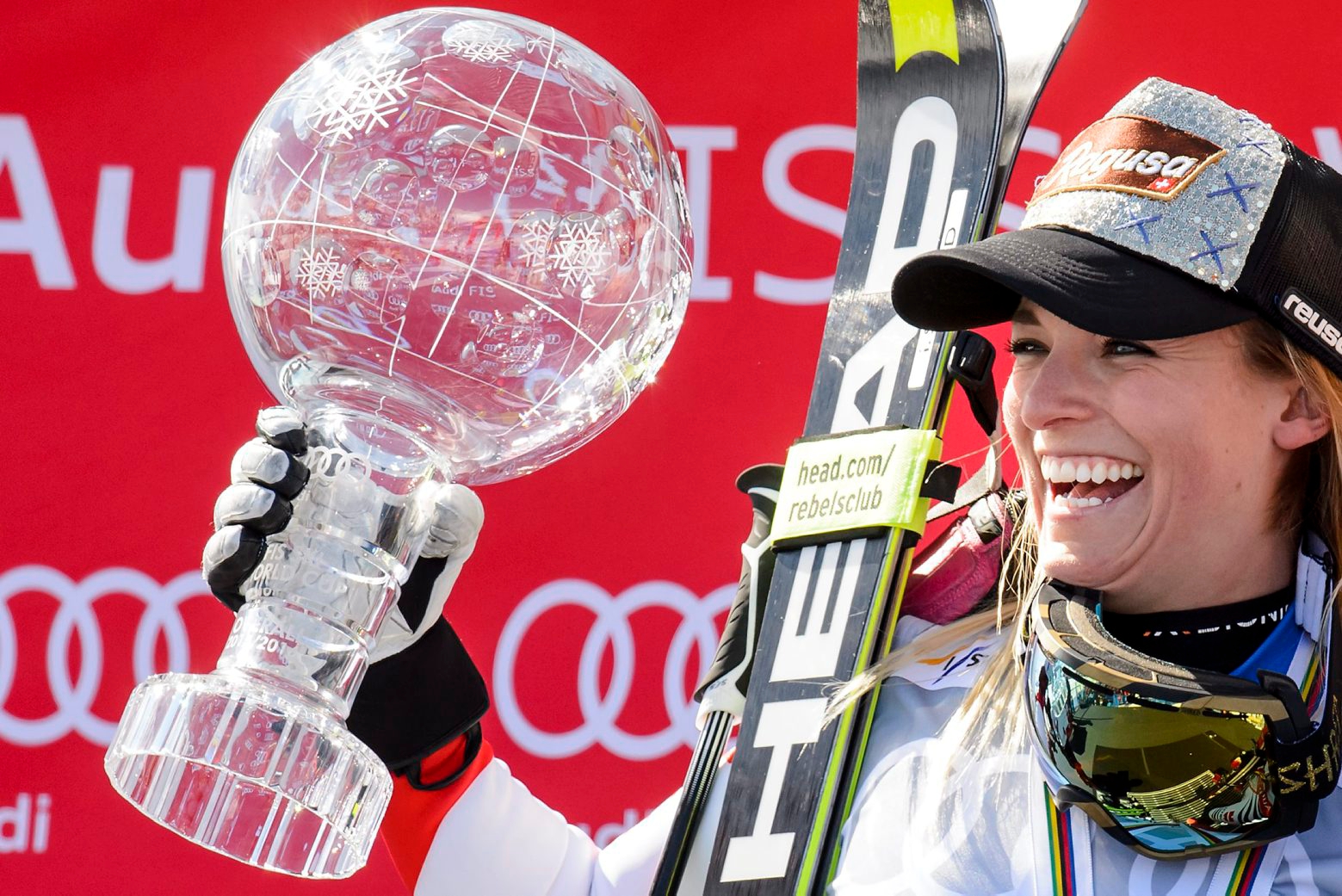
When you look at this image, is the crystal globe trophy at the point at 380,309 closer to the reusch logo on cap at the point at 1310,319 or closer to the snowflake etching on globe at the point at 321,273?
the snowflake etching on globe at the point at 321,273

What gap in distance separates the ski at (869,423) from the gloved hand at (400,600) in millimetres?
276

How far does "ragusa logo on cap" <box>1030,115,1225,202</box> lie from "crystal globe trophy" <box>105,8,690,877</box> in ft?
1.03

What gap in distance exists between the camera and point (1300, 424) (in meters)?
1.08

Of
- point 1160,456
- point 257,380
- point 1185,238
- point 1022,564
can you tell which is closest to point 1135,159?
point 1185,238

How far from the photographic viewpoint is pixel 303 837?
94cm

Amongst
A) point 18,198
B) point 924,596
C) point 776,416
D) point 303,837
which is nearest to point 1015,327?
point 924,596

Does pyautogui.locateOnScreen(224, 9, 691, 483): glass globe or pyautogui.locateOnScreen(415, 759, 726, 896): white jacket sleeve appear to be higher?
pyautogui.locateOnScreen(224, 9, 691, 483): glass globe

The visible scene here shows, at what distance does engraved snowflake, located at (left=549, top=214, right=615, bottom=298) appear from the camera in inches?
39.9

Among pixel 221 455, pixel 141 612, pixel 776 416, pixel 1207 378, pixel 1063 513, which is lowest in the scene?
pixel 141 612

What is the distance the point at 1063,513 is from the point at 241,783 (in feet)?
1.93

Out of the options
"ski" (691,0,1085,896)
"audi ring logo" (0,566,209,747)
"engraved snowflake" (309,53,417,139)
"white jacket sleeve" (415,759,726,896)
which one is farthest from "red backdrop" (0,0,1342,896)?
"engraved snowflake" (309,53,417,139)

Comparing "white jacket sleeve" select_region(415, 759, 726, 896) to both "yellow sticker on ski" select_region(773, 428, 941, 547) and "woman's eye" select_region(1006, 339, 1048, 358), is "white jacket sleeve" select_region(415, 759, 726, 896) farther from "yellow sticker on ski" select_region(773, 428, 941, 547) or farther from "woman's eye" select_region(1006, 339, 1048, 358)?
"woman's eye" select_region(1006, 339, 1048, 358)

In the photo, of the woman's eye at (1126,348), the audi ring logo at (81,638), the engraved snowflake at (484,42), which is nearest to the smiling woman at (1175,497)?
the woman's eye at (1126,348)

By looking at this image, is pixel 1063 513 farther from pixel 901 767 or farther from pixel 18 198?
pixel 18 198
